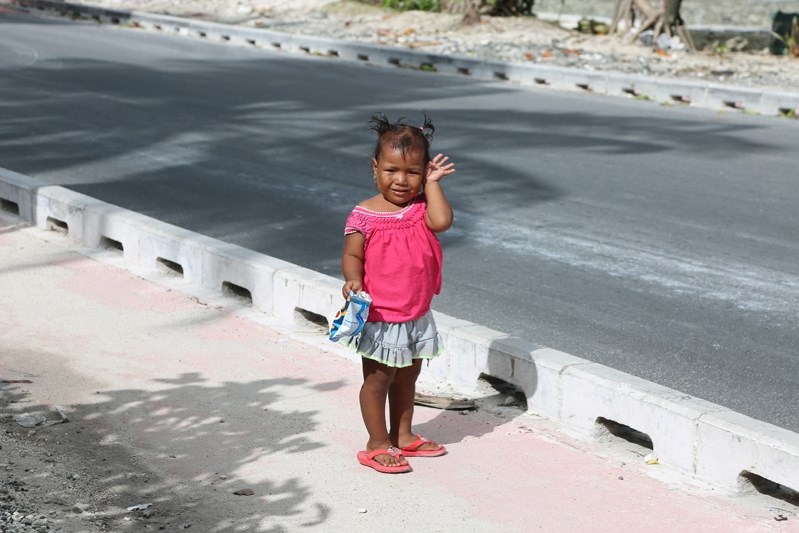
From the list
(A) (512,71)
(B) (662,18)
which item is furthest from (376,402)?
(B) (662,18)

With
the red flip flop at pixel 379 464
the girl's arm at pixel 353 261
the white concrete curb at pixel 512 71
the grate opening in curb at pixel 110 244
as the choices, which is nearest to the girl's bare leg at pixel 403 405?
the red flip flop at pixel 379 464

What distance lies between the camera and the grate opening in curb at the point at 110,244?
811 cm

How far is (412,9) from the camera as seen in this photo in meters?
28.0

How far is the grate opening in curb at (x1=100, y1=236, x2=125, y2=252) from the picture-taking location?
8.11 m

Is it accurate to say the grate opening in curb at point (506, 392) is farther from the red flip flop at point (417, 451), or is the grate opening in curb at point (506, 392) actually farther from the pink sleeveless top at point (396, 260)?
the pink sleeveless top at point (396, 260)

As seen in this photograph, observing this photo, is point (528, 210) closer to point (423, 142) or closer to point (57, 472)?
point (423, 142)

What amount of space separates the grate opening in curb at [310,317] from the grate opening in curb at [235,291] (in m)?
0.58

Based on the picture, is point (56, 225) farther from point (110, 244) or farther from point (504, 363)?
point (504, 363)

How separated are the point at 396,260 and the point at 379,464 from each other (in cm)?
77

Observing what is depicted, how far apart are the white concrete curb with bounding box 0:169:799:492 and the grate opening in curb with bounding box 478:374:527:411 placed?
6cm

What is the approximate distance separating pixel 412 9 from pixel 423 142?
79.0 feet

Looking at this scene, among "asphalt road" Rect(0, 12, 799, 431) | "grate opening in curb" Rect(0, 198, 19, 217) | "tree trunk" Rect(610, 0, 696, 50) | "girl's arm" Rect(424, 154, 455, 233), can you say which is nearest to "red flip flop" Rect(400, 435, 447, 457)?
"girl's arm" Rect(424, 154, 455, 233)

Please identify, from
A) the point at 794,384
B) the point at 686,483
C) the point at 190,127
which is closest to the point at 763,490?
the point at 686,483

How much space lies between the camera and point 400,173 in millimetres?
4527
